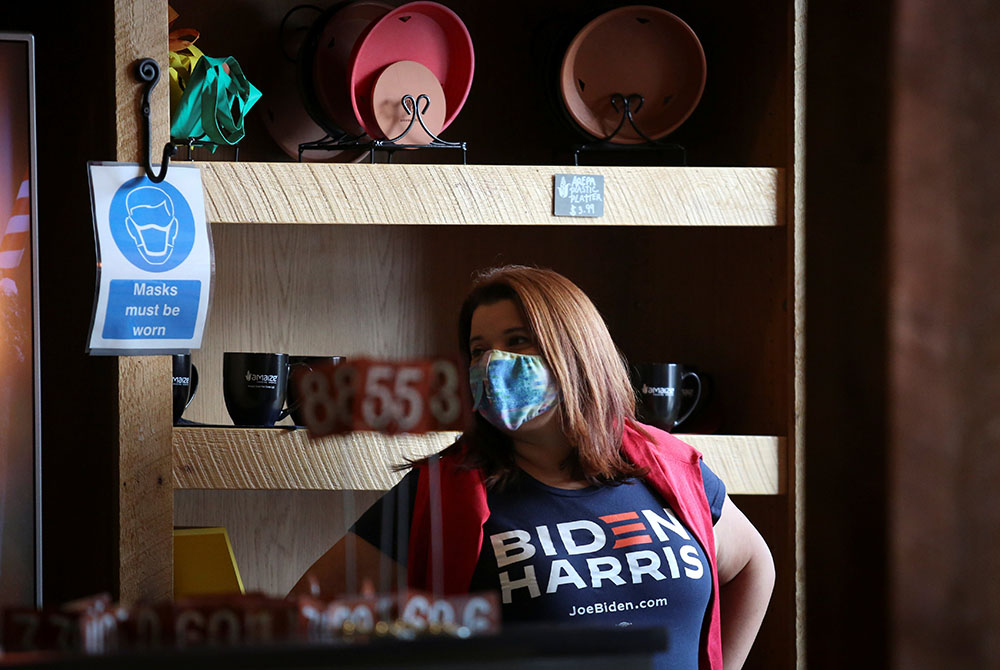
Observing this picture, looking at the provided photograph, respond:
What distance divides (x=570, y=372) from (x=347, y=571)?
34 cm

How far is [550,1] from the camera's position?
1.59 metres

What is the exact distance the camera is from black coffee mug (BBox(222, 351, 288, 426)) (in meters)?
1.10

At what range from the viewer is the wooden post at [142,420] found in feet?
3.50

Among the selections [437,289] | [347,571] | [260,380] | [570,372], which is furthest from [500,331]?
[437,289]

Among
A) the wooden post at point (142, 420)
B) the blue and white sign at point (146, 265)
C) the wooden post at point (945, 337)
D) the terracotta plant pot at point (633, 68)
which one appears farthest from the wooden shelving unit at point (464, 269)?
the wooden post at point (945, 337)

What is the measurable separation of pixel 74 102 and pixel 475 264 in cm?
67

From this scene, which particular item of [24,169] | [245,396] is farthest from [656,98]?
[24,169]

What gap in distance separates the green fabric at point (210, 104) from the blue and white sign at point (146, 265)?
1.06ft

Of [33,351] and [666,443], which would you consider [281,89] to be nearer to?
[33,351]

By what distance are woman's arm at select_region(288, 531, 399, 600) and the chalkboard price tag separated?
61 centimetres

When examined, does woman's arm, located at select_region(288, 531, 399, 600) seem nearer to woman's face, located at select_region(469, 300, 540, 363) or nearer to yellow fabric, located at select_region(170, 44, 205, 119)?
woman's face, located at select_region(469, 300, 540, 363)

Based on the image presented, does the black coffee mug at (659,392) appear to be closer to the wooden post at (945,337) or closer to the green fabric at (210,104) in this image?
the green fabric at (210,104)

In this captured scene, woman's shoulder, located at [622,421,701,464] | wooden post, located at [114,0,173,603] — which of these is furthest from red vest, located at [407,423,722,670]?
wooden post, located at [114,0,173,603]

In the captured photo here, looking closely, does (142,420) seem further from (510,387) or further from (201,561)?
(510,387)
